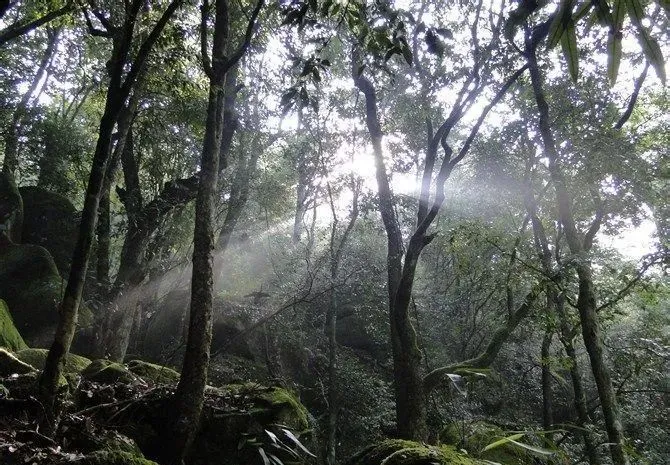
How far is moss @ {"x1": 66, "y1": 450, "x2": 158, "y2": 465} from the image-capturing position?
9.98 ft

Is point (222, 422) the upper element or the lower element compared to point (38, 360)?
lower

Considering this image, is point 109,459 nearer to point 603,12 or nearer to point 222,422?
point 222,422

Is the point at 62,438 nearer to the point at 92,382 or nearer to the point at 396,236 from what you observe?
the point at 92,382

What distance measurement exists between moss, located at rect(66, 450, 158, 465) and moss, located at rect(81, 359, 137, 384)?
3.00 meters

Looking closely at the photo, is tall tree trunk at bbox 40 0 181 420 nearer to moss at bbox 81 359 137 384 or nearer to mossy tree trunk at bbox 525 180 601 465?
moss at bbox 81 359 137 384

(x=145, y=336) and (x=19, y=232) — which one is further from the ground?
(x=19, y=232)

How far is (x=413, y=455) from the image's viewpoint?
93.4 inches

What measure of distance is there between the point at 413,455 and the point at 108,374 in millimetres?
5178

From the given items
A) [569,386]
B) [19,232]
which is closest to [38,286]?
[19,232]

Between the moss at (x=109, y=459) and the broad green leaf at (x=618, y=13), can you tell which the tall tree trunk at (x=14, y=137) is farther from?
the broad green leaf at (x=618, y=13)

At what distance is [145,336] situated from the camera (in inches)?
482

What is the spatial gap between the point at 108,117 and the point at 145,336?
913 centimetres

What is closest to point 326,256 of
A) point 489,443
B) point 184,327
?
point 184,327

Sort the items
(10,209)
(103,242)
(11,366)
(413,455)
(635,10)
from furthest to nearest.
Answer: (10,209), (103,242), (11,366), (413,455), (635,10)
